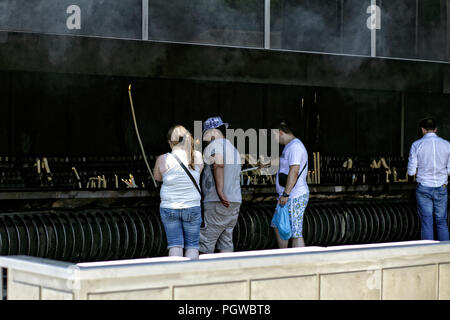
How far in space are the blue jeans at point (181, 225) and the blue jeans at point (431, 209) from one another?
2.99 m

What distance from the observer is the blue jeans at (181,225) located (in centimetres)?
641

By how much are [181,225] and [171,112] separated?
3560 millimetres

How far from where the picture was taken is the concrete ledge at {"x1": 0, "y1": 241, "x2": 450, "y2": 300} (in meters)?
3.74

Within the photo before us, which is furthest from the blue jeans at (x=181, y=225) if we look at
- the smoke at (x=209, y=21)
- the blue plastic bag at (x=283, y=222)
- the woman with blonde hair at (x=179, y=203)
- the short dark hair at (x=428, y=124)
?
the smoke at (x=209, y=21)

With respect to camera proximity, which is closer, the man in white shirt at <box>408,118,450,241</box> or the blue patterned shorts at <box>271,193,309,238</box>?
the blue patterned shorts at <box>271,193,309,238</box>

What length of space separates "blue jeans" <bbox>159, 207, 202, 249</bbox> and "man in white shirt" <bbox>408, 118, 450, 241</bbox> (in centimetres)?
290

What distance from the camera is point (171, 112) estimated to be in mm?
9891

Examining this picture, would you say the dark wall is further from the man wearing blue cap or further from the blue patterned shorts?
the blue patterned shorts

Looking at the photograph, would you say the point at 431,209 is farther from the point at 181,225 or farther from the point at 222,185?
the point at 181,225

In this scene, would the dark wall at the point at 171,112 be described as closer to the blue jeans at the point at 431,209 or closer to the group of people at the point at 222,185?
the group of people at the point at 222,185

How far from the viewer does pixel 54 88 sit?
9.13 meters

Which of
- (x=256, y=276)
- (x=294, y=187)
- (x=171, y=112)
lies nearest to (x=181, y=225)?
(x=294, y=187)

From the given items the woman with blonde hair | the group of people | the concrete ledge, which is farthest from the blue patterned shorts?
the concrete ledge
